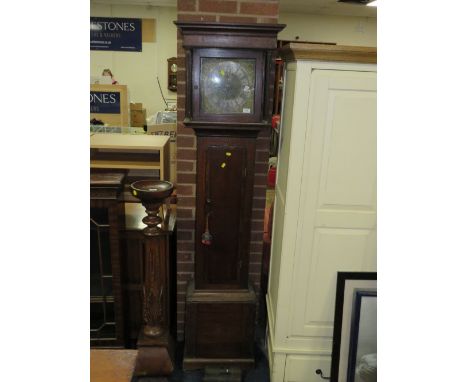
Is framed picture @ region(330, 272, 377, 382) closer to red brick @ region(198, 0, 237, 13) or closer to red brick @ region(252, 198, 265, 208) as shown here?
red brick @ region(252, 198, 265, 208)

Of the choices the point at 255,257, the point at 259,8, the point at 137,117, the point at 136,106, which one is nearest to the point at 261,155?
the point at 255,257

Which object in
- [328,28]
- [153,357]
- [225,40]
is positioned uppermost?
[328,28]

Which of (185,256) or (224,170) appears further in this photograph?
(185,256)

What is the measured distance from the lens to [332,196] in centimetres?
179

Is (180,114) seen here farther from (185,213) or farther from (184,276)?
(184,276)

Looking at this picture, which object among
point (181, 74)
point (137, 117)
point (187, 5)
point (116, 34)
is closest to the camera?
point (187, 5)

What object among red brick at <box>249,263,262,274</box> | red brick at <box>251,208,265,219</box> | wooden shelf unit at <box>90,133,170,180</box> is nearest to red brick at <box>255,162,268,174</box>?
red brick at <box>251,208,265,219</box>

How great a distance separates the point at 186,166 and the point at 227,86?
21.7 inches

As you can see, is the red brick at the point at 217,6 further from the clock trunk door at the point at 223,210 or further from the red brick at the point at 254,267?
the red brick at the point at 254,267

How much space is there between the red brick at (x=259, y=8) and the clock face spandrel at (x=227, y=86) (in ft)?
1.11

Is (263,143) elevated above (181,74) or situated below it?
below
